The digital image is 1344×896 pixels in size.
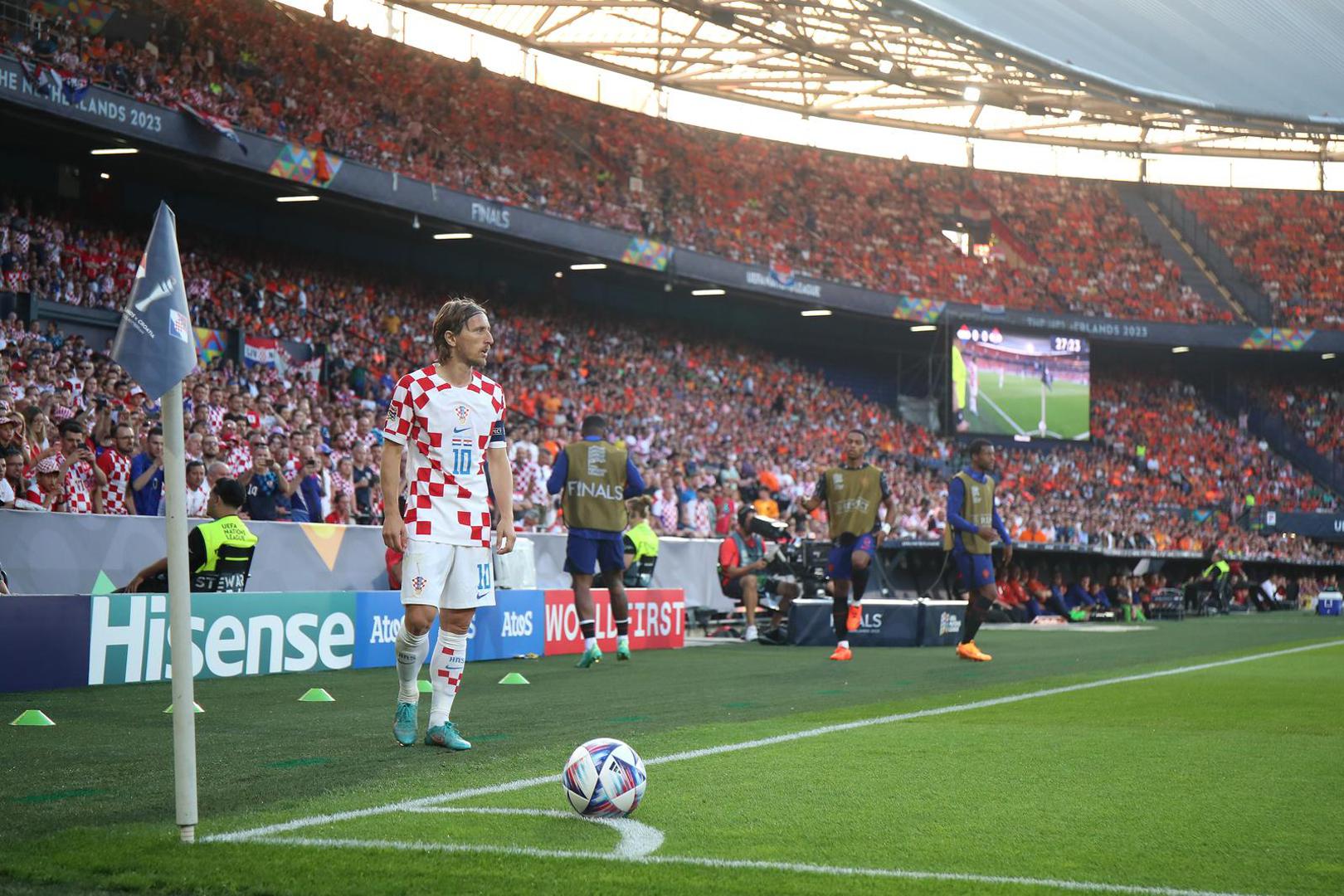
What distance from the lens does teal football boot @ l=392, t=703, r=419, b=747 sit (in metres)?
6.60

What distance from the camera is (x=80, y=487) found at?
13.4 m

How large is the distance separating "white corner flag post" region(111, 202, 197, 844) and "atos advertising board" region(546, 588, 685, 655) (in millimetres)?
10029

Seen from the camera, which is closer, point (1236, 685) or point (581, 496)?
point (1236, 685)

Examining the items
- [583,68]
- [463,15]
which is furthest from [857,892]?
[583,68]

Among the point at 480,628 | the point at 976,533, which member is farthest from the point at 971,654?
the point at 480,628

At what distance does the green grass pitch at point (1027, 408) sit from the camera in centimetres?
3712

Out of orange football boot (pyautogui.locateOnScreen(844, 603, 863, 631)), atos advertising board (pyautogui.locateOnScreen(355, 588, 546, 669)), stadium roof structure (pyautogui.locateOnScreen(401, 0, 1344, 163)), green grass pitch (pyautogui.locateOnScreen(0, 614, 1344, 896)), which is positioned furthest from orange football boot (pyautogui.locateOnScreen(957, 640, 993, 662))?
stadium roof structure (pyautogui.locateOnScreen(401, 0, 1344, 163))

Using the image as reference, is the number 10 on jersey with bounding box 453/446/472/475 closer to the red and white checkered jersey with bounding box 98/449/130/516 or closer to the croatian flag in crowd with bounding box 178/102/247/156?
the red and white checkered jersey with bounding box 98/449/130/516

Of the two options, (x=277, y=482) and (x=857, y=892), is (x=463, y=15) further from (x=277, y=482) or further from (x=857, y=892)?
(x=857, y=892)

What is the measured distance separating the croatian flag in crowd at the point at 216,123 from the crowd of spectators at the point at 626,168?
18.0 inches

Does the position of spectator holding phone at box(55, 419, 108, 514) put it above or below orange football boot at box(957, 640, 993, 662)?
above

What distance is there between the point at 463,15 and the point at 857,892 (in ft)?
113

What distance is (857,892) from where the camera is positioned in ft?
11.7

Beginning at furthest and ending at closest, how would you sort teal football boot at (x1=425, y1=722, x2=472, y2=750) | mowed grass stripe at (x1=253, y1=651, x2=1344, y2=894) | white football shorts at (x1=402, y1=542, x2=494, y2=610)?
1. teal football boot at (x1=425, y1=722, x2=472, y2=750)
2. white football shorts at (x1=402, y1=542, x2=494, y2=610)
3. mowed grass stripe at (x1=253, y1=651, x2=1344, y2=894)
